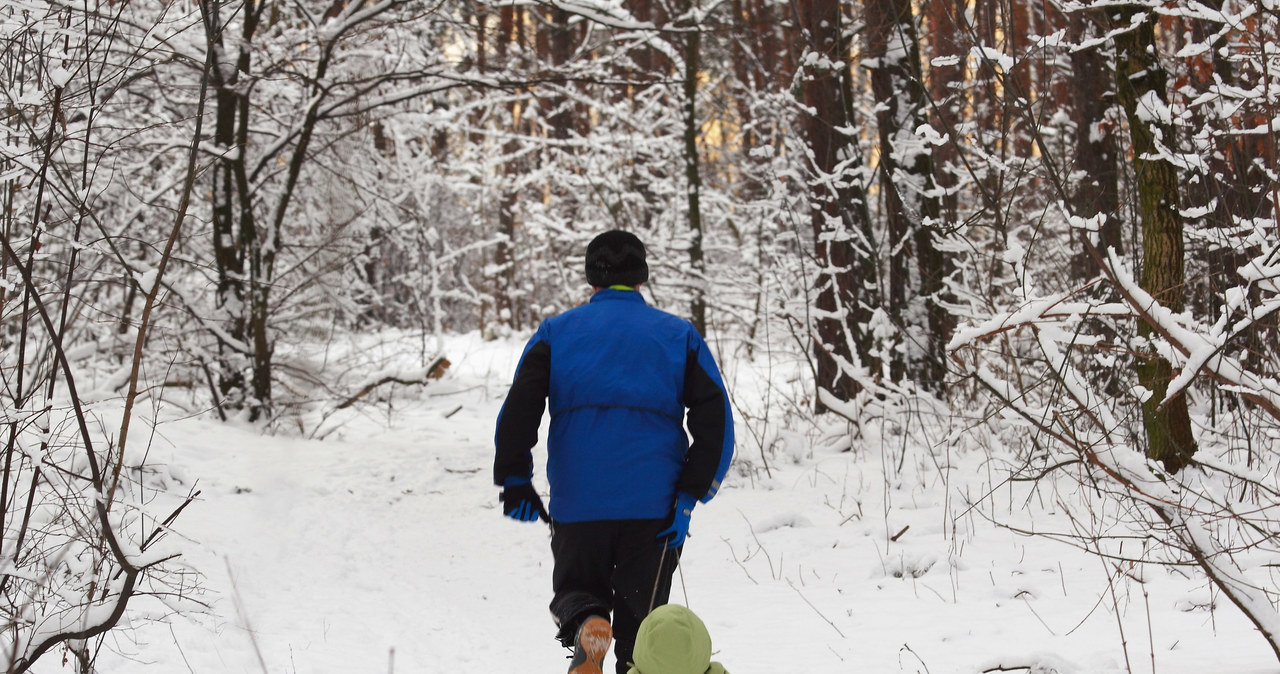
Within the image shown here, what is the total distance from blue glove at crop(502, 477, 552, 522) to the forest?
1003 millimetres

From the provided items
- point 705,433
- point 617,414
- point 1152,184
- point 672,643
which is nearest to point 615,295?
point 617,414

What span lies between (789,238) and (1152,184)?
5.50m

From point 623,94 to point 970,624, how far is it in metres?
14.1

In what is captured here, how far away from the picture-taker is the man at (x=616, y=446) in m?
2.96

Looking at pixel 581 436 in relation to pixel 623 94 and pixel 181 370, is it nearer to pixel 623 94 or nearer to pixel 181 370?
pixel 181 370

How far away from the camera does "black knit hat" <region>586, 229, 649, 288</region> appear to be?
10.3 feet

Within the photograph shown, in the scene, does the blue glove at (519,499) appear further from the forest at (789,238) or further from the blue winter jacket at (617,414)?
the forest at (789,238)

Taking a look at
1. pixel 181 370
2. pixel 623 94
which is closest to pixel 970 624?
pixel 181 370

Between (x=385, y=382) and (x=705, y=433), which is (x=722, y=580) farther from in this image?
(x=385, y=382)

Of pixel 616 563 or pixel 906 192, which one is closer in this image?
pixel 616 563

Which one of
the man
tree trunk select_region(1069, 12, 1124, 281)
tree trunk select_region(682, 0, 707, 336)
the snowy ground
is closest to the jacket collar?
the man

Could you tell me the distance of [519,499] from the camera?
9.87 ft

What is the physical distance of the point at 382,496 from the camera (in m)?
6.99

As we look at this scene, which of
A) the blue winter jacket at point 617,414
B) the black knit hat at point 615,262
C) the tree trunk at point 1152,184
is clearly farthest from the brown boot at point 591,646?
the tree trunk at point 1152,184
